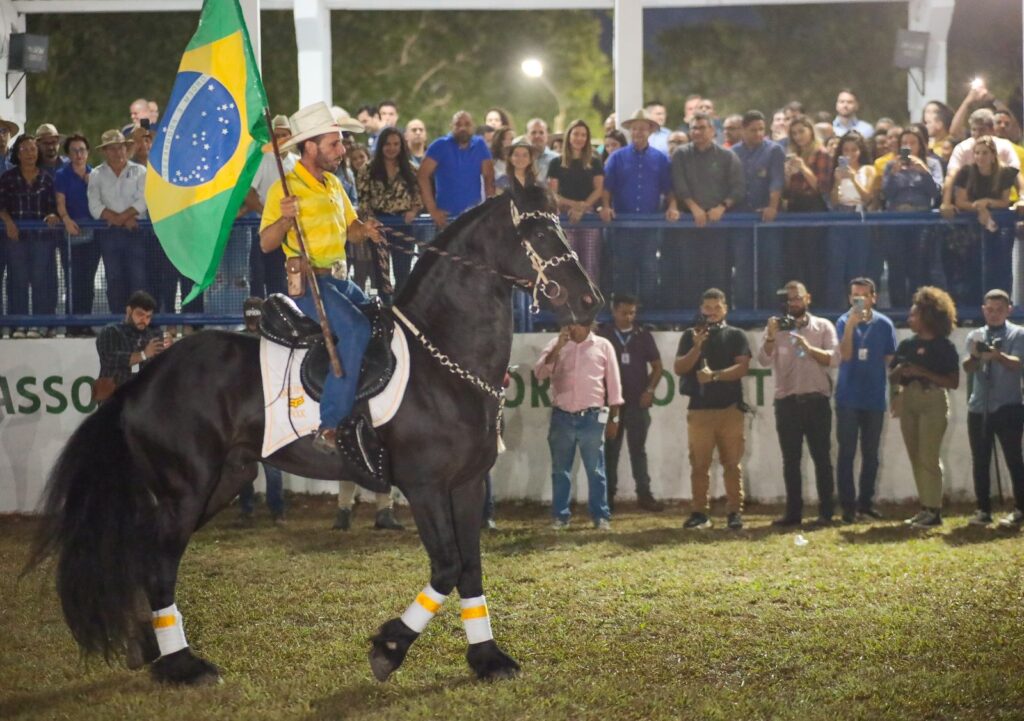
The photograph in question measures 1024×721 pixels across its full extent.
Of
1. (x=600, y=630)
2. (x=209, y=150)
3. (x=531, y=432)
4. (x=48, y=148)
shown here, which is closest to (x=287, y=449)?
(x=209, y=150)

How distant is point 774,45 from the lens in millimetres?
40656

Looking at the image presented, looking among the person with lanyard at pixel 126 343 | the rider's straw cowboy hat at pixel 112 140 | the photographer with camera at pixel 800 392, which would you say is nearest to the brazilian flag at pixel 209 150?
the person with lanyard at pixel 126 343

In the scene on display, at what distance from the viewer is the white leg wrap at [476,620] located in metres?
7.90

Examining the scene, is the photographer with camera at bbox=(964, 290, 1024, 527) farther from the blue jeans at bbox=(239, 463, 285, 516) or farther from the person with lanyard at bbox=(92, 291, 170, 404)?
the person with lanyard at bbox=(92, 291, 170, 404)

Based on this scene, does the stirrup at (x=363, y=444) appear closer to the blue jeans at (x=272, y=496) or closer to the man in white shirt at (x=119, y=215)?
the blue jeans at (x=272, y=496)

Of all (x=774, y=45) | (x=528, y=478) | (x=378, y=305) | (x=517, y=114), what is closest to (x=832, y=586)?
(x=378, y=305)

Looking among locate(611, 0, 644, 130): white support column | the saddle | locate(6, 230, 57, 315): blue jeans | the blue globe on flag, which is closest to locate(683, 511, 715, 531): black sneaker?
the saddle

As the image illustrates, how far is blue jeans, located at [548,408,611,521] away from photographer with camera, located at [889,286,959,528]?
124 inches

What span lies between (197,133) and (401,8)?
43.0 feet

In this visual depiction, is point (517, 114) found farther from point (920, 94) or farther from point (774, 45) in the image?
point (920, 94)

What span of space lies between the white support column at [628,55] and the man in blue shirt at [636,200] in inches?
177

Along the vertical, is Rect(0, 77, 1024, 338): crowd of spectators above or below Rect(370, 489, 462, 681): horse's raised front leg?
above

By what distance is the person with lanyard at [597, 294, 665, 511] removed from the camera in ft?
49.0

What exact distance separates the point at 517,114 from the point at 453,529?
3000 cm
